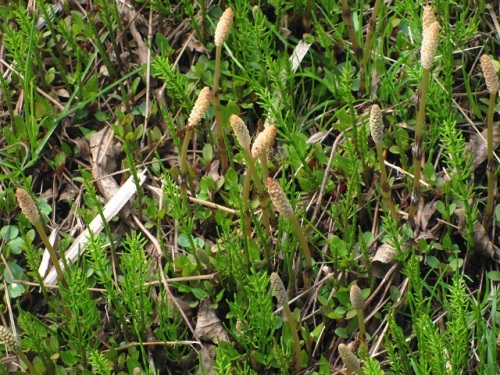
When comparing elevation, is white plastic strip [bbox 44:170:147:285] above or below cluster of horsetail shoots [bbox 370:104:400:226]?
below

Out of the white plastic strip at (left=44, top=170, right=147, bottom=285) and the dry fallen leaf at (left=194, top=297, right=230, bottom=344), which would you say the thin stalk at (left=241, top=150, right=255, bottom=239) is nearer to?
the dry fallen leaf at (left=194, top=297, right=230, bottom=344)

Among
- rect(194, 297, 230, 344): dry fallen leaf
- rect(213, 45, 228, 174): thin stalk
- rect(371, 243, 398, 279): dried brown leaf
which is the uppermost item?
rect(213, 45, 228, 174): thin stalk

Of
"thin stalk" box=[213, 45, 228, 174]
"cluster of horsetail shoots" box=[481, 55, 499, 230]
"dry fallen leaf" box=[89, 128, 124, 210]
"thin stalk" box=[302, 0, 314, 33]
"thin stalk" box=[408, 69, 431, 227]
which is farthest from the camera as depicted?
"thin stalk" box=[302, 0, 314, 33]

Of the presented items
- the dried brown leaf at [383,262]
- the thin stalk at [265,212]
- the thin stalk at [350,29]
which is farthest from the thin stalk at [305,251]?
the thin stalk at [350,29]

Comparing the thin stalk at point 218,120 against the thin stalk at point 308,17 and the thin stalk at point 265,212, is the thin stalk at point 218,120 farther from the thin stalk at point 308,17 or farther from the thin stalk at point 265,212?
the thin stalk at point 308,17

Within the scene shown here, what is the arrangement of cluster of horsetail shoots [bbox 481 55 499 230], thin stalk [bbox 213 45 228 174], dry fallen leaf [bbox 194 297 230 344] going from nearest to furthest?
cluster of horsetail shoots [bbox 481 55 499 230]
dry fallen leaf [bbox 194 297 230 344]
thin stalk [bbox 213 45 228 174]

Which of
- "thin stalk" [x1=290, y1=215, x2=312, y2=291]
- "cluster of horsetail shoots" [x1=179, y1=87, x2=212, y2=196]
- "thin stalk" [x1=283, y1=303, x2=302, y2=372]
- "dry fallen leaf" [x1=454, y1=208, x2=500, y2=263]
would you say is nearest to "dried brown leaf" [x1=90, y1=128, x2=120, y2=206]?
"cluster of horsetail shoots" [x1=179, y1=87, x2=212, y2=196]

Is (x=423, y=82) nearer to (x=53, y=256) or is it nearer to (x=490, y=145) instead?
(x=490, y=145)

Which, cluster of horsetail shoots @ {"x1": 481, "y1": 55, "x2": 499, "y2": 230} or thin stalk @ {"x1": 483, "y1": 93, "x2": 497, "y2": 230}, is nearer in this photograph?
cluster of horsetail shoots @ {"x1": 481, "y1": 55, "x2": 499, "y2": 230}
